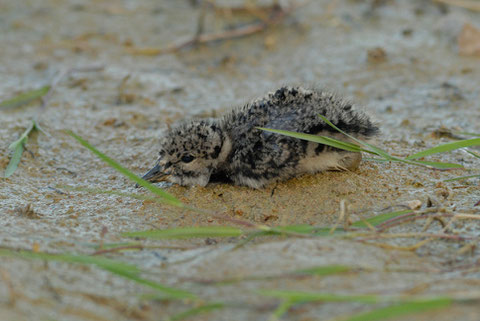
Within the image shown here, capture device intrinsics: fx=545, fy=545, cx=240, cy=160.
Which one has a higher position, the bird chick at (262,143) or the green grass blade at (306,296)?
the bird chick at (262,143)

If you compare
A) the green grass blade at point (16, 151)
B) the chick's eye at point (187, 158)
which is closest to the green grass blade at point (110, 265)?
the chick's eye at point (187, 158)

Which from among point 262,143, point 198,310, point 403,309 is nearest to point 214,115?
point 262,143

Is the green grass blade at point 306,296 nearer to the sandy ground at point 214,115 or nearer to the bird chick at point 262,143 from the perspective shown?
the sandy ground at point 214,115

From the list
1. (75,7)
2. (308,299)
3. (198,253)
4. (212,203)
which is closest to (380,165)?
(212,203)

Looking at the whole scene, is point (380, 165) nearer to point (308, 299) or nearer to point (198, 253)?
point (198, 253)

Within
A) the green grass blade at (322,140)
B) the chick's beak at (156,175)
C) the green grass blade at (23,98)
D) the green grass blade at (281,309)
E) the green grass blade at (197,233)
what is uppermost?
the green grass blade at (322,140)

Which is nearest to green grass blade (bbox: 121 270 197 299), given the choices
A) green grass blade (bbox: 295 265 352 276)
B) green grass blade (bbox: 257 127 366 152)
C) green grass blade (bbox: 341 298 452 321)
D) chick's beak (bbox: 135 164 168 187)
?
green grass blade (bbox: 295 265 352 276)

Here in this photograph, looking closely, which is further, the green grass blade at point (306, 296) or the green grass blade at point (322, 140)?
the green grass blade at point (322, 140)

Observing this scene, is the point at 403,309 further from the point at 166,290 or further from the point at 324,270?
the point at 166,290
